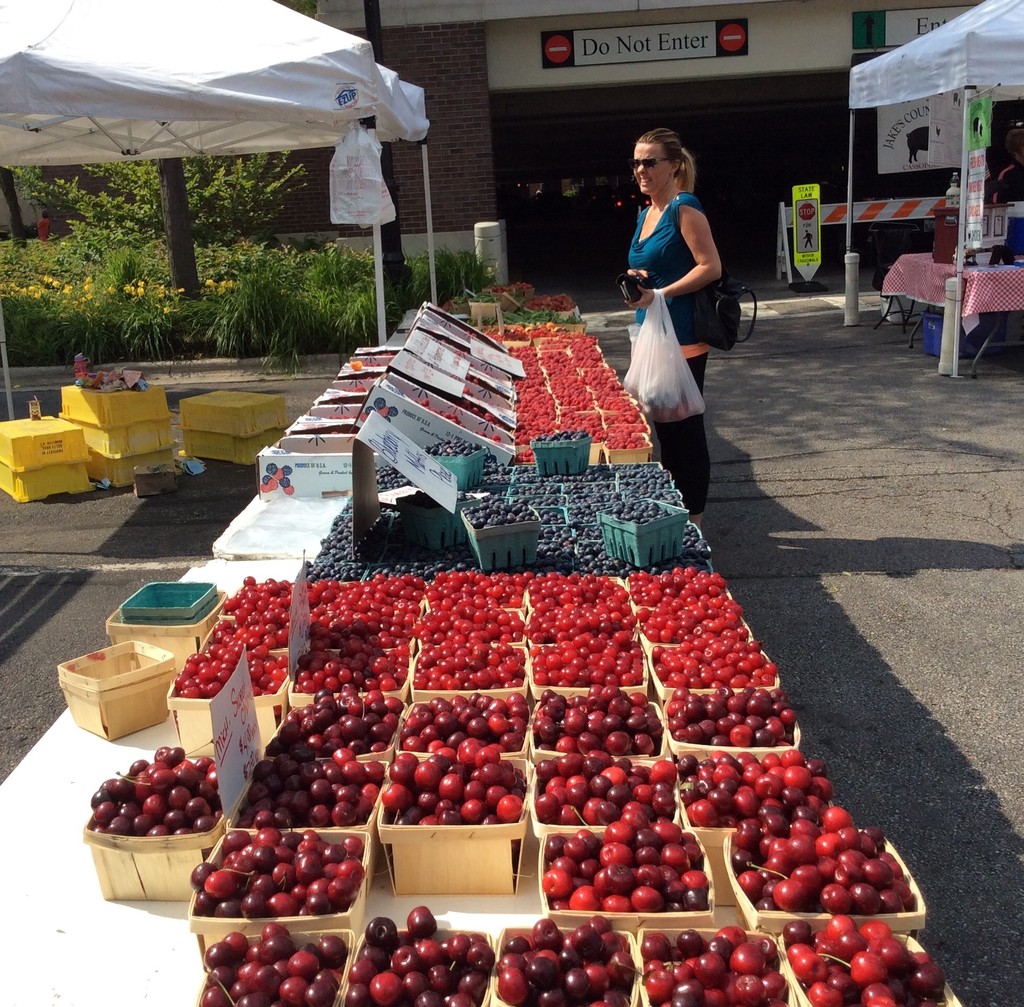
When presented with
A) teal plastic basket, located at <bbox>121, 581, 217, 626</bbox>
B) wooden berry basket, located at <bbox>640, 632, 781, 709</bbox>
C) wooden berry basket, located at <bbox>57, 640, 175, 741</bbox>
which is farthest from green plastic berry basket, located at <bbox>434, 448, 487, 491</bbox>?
wooden berry basket, located at <bbox>57, 640, 175, 741</bbox>

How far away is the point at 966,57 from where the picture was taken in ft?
28.1

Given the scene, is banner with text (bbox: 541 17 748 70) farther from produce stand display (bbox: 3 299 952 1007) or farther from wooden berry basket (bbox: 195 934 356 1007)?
wooden berry basket (bbox: 195 934 356 1007)

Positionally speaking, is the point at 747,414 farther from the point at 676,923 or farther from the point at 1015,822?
the point at 676,923

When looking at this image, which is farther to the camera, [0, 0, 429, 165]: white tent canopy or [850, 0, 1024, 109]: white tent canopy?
[850, 0, 1024, 109]: white tent canopy

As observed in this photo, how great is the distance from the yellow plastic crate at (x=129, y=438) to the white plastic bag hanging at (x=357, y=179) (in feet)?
7.30

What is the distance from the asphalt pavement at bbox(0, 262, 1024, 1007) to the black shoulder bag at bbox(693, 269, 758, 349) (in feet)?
4.59

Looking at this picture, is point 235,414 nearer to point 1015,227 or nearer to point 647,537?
point 647,537

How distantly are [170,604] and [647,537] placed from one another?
1709mm

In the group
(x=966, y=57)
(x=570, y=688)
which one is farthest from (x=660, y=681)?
(x=966, y=57)

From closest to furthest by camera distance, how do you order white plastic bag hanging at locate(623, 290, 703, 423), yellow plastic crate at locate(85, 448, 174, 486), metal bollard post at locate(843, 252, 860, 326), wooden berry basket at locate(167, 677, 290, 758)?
wooden berry basket at locate(167, 677, 290, 758) < white plastic bag hanging at locate(623, 290, 703, 423) < yellow plastic crate at locate(85, 448, 174, 486) < metal bollard post at locate(843, 252, 860, 326)

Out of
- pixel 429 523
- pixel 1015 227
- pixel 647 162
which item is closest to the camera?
pixel 429 523

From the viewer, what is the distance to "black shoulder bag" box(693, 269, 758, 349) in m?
5.01

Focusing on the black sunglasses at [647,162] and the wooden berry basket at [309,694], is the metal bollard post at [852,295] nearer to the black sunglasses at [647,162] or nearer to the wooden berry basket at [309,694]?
the black sunglasses at [647,162]

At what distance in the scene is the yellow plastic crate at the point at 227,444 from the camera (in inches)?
323
